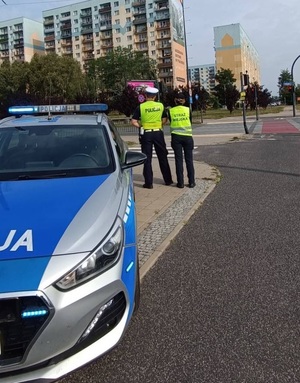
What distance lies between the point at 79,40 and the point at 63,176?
13345 centimetres

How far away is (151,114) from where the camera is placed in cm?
788

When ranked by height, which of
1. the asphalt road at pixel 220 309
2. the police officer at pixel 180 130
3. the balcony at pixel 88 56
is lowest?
the asphalt road at pixel 220 309

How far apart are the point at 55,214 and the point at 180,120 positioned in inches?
224

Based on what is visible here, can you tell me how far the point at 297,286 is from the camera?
369cm

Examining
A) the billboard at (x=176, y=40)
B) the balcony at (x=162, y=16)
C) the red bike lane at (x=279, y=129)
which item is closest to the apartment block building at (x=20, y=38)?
the balcony at (x=162, y=16)

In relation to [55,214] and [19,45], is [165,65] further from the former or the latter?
[55,214]

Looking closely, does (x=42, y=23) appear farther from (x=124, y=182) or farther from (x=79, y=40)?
(x=124, y=182)

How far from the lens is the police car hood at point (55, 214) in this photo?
7.80 feet

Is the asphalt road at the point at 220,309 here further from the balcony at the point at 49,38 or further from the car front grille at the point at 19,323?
the balcony at the point at 49,38

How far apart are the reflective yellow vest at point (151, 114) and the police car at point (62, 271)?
456 centimetres

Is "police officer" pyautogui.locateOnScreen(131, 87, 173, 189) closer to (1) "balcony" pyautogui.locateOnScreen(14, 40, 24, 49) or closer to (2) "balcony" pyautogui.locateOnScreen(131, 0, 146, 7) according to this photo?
(2) "balcony" pyautogui.locateOnScreen(131, 0, 146, 7)

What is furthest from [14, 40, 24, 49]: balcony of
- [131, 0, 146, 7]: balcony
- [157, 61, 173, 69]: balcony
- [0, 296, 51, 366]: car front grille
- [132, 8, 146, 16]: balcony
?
[0, 296, 51, 366]: car front grille

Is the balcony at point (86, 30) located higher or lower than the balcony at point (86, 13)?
lower

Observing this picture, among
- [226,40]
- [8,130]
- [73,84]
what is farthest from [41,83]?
[226,40]
